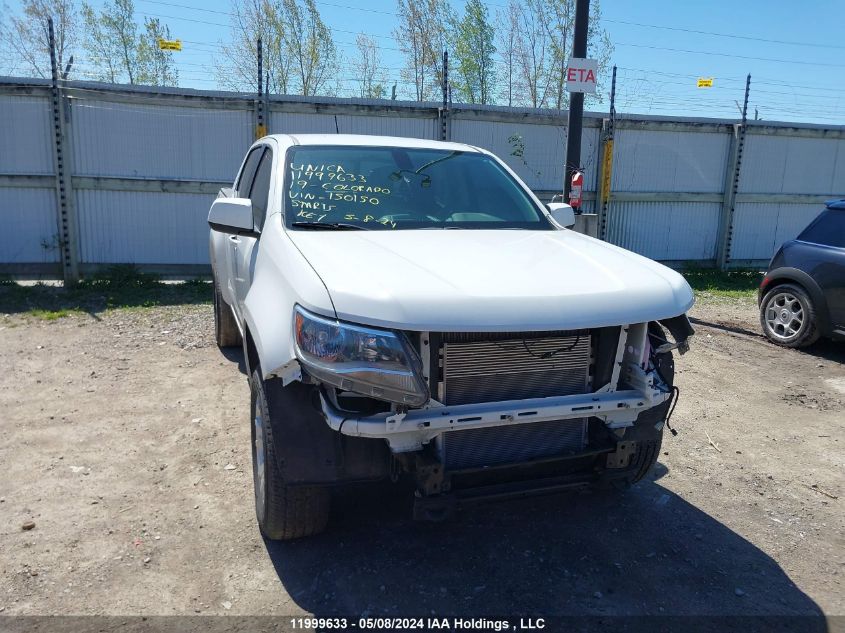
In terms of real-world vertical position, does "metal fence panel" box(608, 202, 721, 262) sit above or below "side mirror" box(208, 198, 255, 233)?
below

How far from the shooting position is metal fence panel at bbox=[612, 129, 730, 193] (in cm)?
1176

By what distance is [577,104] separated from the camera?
834cm

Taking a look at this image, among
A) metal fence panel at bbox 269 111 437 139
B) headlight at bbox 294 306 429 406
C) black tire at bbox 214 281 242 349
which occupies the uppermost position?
metal fence panel at bbox 269 111 437 139

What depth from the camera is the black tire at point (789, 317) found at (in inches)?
276

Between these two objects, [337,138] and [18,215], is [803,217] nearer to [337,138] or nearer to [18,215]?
[337,138]

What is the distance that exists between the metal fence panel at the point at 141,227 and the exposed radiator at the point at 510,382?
8.07 meters

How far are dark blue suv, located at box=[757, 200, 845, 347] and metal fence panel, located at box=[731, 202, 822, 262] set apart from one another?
5.58 meters

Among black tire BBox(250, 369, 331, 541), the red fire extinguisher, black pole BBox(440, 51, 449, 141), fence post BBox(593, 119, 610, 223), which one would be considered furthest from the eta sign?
black tire BBox(250, 369, 331, 541)

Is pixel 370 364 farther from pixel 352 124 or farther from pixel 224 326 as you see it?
pixel 352 124

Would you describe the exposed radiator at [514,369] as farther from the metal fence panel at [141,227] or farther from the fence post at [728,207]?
the fence post at [728,207]

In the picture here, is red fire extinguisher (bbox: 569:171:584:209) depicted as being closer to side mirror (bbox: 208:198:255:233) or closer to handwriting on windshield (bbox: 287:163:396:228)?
handwriting on windshield (bbox: 287:163:396:228)

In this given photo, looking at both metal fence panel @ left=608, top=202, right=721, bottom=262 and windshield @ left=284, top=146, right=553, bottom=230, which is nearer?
windshield @ left=284, top=146, right=553, bottom=230

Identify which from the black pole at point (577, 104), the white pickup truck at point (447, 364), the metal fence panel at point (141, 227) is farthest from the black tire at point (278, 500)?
the metal fence panel at point (141, 227)

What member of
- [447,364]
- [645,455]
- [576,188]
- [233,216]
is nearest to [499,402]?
[447,364]
